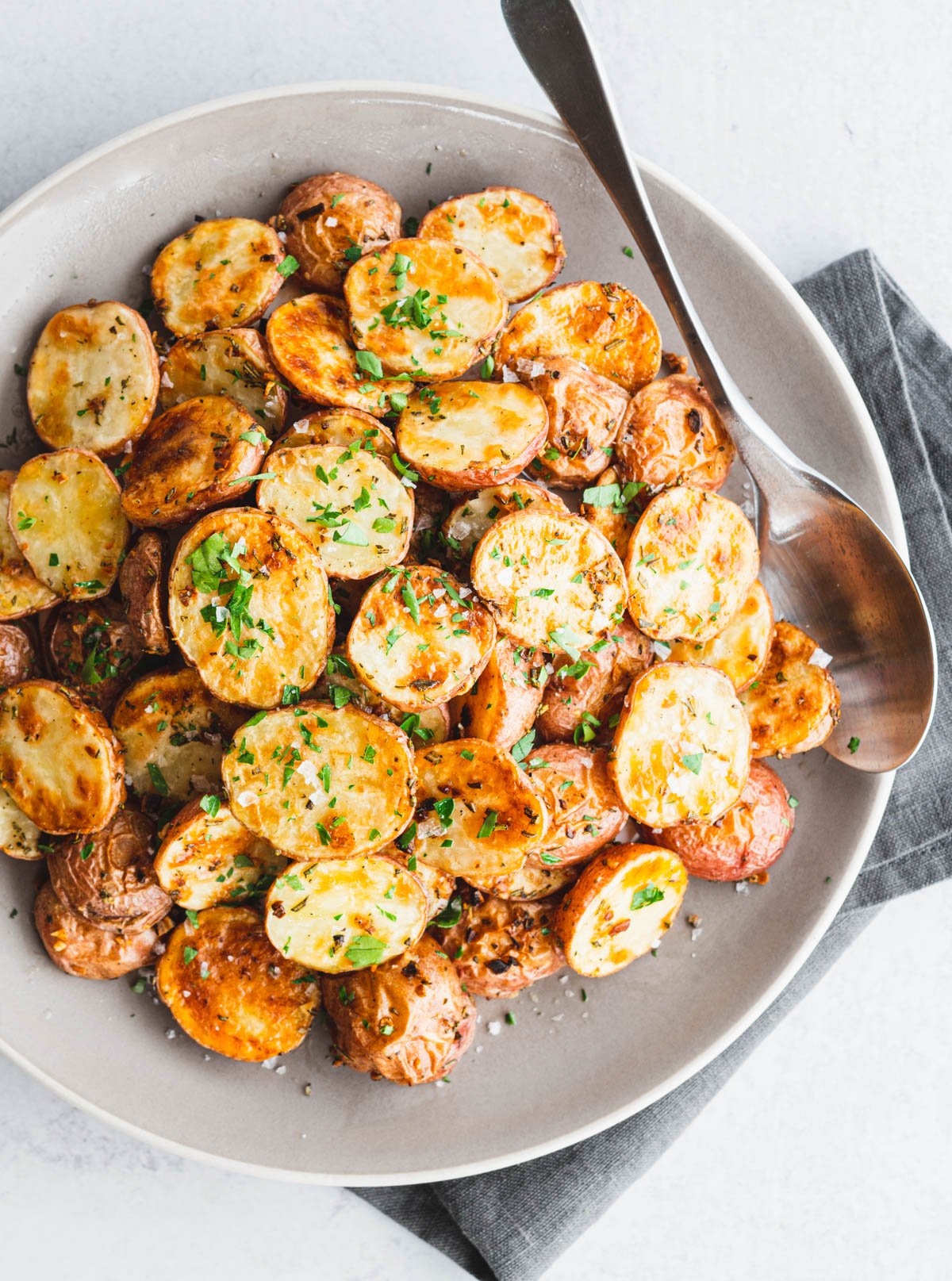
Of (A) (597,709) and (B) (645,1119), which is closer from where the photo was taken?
(A) (597,709)

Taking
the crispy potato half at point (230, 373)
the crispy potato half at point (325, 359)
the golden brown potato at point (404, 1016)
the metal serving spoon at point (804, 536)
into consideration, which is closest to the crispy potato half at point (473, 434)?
the crispy potato half at point (325, 359)

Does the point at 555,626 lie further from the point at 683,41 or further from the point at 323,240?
the point at 683,41

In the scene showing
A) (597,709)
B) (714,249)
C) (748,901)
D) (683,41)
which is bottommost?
(748,901)

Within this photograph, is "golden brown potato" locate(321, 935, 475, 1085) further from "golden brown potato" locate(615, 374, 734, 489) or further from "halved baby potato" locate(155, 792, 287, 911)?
"golden brown potato" locate(615, 374, 734, 489)

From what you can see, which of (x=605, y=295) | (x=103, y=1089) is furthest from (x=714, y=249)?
(x=103, y=1089)

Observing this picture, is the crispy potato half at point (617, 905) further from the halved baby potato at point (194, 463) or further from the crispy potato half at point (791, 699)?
the halved baby potato at point (194, 463)

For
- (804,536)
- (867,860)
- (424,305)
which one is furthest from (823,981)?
(424,305)

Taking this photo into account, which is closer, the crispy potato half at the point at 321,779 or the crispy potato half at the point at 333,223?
the crispy potato half at the point at 321,779
